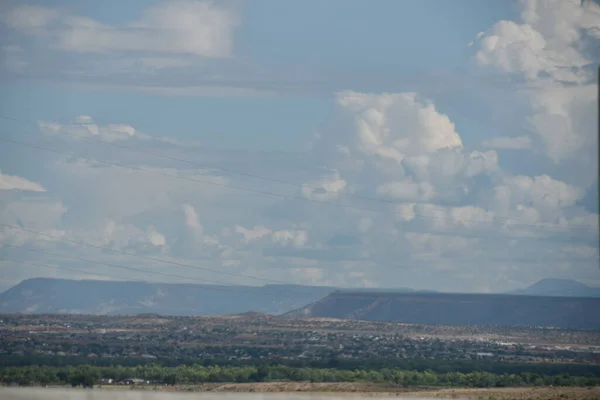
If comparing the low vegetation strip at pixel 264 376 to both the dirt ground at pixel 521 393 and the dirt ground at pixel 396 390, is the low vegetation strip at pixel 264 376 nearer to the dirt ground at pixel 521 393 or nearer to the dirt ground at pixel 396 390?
the dirt ground at pixel 396 390

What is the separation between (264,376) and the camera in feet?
448

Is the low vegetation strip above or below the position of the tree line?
below

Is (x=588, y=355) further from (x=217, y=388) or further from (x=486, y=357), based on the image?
(x=217, y=388)

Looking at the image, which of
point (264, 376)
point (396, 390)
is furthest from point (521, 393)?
point (264, 376)

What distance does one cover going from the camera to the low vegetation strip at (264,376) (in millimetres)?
130625

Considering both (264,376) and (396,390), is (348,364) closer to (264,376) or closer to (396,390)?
(264,376)

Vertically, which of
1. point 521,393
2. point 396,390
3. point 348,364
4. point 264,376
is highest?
point 348,364

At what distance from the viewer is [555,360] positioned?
18425 centimetres

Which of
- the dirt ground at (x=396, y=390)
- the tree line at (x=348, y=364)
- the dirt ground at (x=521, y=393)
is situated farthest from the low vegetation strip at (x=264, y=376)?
the dirt ground at (x=521, y=393)

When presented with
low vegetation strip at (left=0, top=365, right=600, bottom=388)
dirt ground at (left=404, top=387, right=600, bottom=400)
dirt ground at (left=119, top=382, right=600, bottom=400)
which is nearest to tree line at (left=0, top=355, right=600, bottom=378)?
low vegetation strip at (left=0, top=365, right=600, bottom=388)

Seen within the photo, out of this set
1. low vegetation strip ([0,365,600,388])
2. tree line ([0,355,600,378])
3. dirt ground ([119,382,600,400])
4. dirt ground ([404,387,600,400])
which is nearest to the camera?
dirt ground ([404,387,600,400])

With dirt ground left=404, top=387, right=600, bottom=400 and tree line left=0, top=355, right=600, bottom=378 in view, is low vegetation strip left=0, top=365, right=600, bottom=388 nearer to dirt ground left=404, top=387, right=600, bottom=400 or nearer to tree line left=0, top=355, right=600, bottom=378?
tree line left=0, top=355, right=600, bottom=378

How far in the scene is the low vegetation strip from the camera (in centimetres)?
13062

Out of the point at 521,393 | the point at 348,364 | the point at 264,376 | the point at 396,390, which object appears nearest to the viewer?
the point at 521,393
